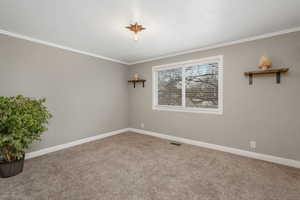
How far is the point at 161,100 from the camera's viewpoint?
4.05 meters

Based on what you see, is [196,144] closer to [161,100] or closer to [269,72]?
[161,100]

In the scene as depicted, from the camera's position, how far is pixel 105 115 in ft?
13.0

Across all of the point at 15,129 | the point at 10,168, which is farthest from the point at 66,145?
the point at 15,129

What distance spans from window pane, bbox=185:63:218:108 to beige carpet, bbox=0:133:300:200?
44.4 inches

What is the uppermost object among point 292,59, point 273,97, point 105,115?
point 292,59

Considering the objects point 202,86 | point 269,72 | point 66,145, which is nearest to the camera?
point 269,72

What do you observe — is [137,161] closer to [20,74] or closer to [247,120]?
[247,120]

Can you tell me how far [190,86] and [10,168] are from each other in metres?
3.70

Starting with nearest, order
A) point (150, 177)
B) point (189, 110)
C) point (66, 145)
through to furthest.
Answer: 1. point (150, 177)
2. point (66, 145)
3. point (189, 110)

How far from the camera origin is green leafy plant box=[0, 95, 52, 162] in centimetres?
189

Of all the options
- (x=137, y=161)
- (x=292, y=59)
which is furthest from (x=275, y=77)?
(x=137, y=161)

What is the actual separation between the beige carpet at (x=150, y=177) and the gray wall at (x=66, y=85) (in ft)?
2.36

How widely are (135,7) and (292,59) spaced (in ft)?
8.81

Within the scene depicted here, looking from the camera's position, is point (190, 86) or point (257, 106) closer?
point (257, 106)
